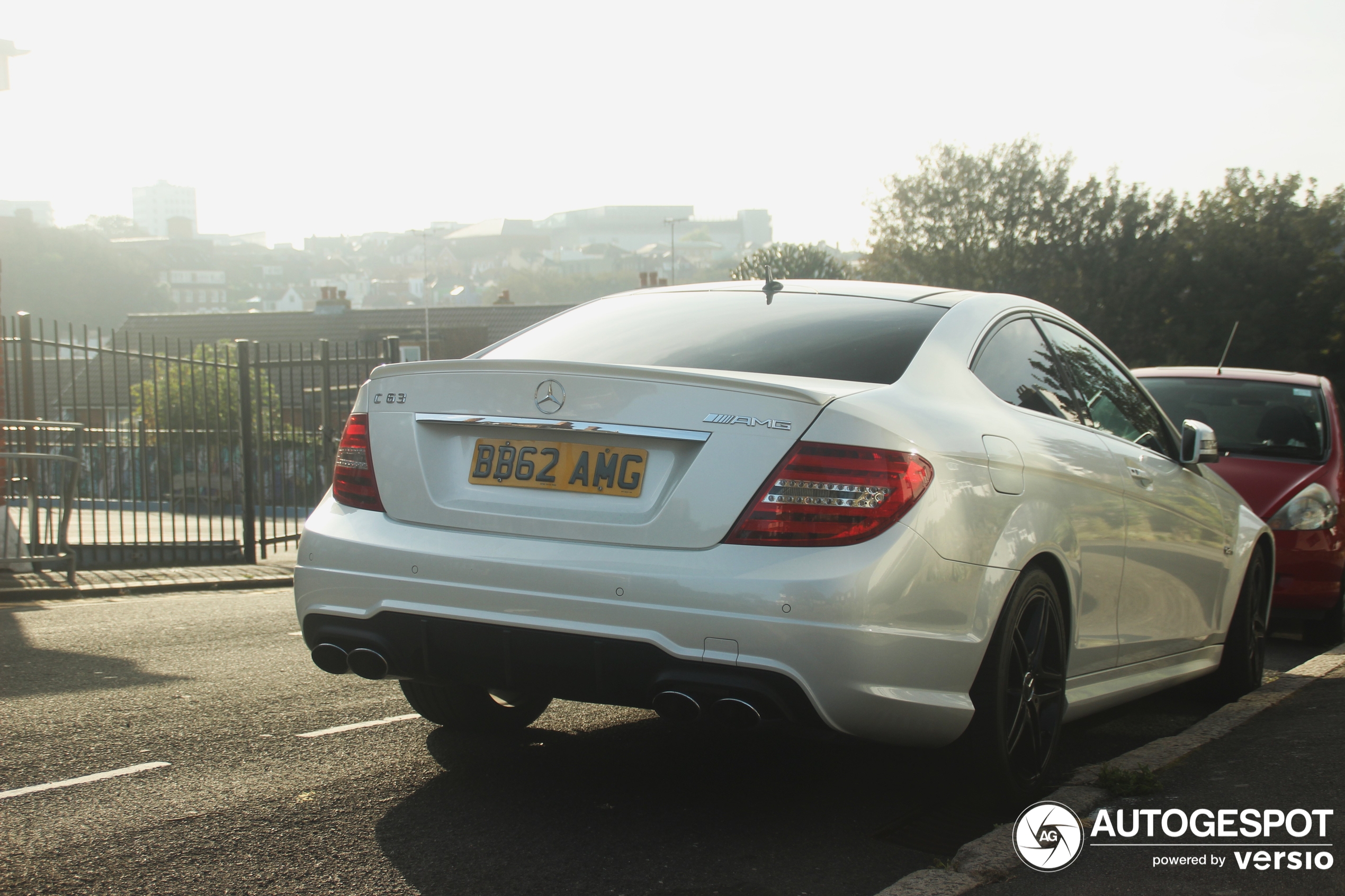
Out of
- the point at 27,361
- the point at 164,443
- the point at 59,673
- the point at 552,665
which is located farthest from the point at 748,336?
the point at 164,443

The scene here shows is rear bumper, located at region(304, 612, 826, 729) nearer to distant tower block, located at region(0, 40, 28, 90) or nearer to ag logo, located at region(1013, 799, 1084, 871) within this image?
ag logo, located at region(1013, 799, 1084, 871)

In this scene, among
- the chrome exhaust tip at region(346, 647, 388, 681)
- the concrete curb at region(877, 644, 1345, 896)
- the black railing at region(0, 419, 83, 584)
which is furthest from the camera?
the black railing at region(0, 419, 83, 584)

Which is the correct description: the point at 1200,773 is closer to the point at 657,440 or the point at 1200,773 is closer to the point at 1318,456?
the point at 657,440

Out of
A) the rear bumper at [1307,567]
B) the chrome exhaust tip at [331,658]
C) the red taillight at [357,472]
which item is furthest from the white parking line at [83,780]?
the rear bumper at [1307,567]

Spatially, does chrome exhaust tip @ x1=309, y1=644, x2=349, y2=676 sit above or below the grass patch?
above

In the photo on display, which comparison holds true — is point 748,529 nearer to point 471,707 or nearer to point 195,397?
point 471,707

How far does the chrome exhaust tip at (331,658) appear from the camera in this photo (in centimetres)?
369

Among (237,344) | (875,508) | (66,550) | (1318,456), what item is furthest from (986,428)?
(237,344)

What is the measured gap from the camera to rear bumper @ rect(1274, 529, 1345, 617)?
24.0 feet

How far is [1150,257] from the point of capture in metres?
51.3

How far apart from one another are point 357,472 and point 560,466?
726 mm

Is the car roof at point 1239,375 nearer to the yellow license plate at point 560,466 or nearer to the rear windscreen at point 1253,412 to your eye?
the rear windscreen at point 1253,412

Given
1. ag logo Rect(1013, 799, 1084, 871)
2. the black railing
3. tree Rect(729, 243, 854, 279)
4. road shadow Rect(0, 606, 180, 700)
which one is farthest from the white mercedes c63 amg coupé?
tree Rect(729, 243, 854, 279)

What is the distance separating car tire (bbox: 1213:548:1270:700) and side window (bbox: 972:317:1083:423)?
5.75ft
